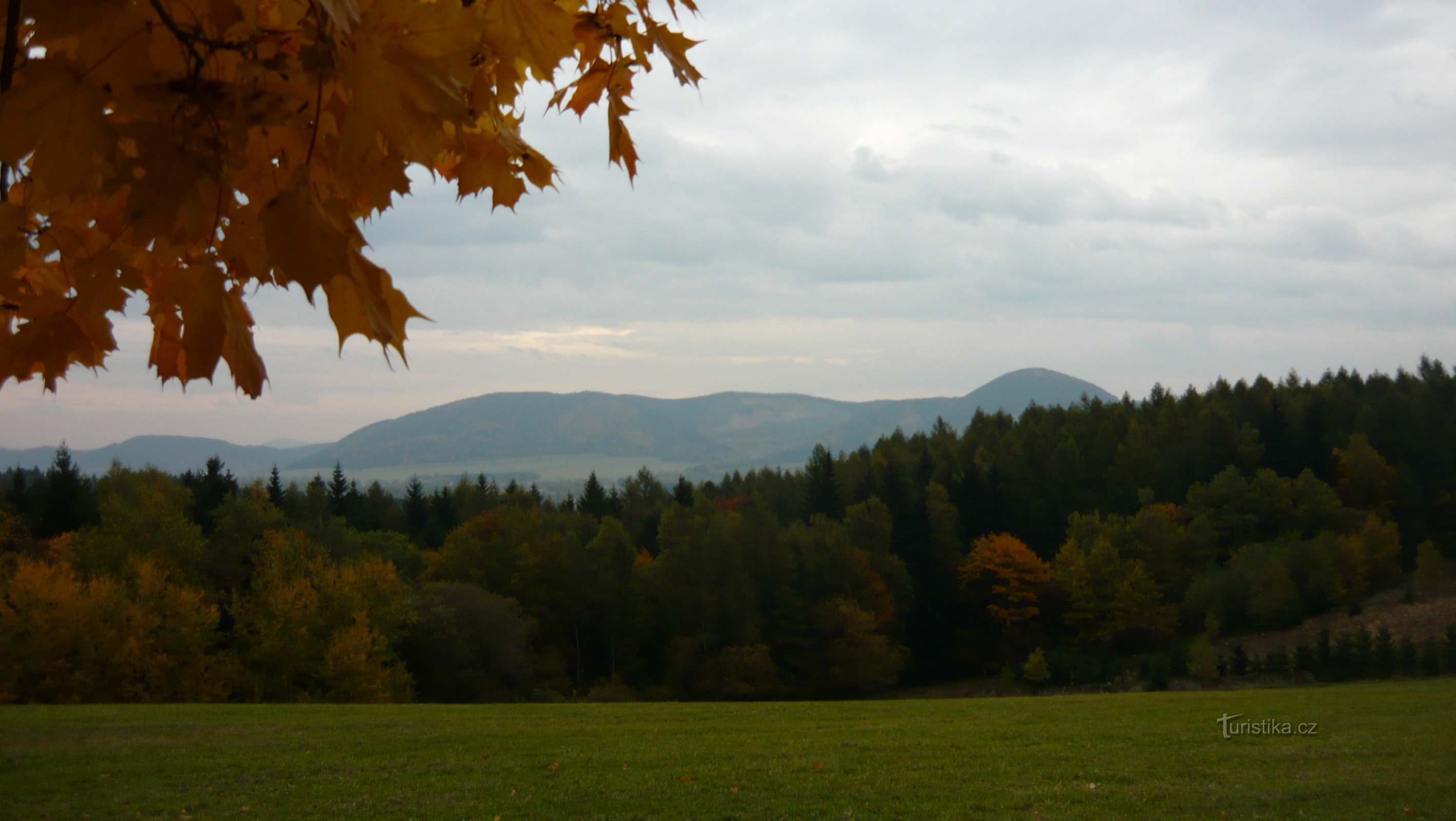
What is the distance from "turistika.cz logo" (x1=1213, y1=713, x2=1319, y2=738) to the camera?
38.0 feet

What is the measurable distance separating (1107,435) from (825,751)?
52.6 meters

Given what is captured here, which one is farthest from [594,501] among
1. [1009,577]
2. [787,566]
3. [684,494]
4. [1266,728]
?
[1266,728]

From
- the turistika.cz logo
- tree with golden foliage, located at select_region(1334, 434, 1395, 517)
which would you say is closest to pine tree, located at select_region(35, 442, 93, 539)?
the turistika.cz logo

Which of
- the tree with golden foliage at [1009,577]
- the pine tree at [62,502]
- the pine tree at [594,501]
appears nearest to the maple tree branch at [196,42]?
the pine tree at [62,502]

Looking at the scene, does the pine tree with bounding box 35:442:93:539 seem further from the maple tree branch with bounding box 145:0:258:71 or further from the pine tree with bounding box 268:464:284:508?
the maple tree branch with bounding box 145:0:258:71

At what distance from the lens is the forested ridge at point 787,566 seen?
25.2 metres

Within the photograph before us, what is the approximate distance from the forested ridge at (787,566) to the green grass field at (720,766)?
11510 millimetres

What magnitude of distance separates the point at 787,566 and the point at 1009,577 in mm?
13788

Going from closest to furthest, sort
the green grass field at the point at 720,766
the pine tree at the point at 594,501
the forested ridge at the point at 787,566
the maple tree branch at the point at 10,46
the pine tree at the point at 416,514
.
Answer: the maple tree branch at the point at 10,46 < the green grass field at the point at 720,766 < the forested ridge at the point at 787,566 < the pine tree at the point at 416,514 < the pine tree at the point at 594,501

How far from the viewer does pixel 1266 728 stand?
39.1 feet

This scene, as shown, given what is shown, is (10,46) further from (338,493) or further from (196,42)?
Result: (338,493)

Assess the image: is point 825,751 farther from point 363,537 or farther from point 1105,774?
point 363,537

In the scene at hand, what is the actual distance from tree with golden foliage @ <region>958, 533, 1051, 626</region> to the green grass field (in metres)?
30.2

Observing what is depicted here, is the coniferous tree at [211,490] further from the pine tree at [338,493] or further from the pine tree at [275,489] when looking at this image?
the pine tree at [338,493]
